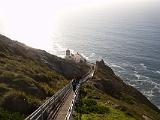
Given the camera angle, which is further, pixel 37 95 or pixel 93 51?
pixel 93 51

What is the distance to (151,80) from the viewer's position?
124812 mm

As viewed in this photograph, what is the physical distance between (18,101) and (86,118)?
672 cm

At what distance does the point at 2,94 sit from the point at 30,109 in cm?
271

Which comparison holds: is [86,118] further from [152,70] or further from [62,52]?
[62,52]

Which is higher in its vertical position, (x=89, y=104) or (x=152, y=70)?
(x=152, y=70)

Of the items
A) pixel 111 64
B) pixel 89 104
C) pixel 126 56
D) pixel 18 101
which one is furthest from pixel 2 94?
pixel 126 56

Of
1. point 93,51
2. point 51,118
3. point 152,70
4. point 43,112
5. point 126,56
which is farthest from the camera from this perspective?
point 93,51

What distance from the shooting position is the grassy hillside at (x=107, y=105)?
33484 mm

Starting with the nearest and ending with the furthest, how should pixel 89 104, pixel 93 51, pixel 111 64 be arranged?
pixel 89 104
pixel 111 64
pixel 93 51

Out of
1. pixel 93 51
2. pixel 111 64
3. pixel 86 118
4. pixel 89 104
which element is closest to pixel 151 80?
pixel 111 64

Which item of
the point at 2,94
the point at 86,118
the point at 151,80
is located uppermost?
the point at 151,80

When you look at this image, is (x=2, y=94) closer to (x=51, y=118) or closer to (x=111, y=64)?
(x=51, y=118)

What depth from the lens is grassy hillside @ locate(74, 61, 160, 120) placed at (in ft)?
110

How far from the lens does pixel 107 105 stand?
43.0 m
